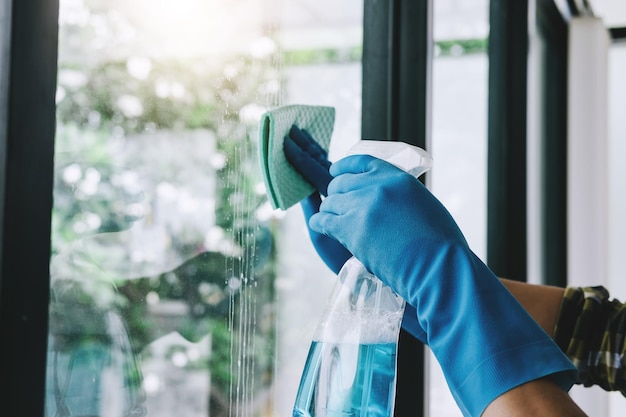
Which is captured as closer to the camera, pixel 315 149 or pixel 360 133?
pixel 315 149

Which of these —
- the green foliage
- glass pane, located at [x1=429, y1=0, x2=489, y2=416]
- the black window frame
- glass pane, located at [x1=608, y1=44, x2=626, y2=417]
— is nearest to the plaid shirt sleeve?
glass pane, located at [x1=429, y1=0, x2=489, y2=416]

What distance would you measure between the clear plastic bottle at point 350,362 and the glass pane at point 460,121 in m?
0.73

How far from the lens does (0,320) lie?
55 centimetres

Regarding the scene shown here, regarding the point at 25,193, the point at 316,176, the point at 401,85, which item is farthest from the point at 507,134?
the point at 25,193

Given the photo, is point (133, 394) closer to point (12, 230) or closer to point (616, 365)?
point (12, 230)

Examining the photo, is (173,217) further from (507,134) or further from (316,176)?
(507,134)

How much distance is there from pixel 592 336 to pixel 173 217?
0.70m

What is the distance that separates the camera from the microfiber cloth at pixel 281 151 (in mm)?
729

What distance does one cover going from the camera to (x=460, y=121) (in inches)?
62.3

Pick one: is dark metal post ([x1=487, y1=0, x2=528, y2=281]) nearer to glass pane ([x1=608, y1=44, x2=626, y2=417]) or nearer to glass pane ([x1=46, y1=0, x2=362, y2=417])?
glass pane ([x1=46, y1=0, x2=362, y2=417])

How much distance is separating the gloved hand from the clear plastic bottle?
5.9 inches

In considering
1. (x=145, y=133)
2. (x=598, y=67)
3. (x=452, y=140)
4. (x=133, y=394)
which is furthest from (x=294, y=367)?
(x=598, y=67)

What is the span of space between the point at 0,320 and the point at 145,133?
0.22 m

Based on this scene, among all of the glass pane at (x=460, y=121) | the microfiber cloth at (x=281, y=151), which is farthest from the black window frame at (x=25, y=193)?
the glass pane at (x=460, y=121)
